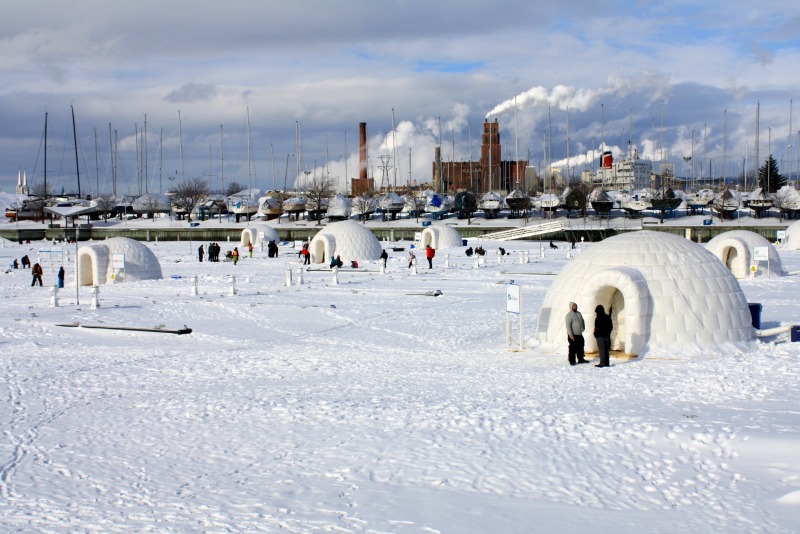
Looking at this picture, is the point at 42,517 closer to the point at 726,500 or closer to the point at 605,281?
the point at 726,500

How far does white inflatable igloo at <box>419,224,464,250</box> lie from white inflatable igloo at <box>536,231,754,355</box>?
36.4 meters

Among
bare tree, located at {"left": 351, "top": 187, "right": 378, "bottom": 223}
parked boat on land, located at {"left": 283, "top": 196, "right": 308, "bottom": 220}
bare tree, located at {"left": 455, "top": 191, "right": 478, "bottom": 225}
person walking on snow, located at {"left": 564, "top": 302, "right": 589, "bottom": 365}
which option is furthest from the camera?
bare tree, located at {"left": 351, "top": 187, "right": 378, "bottom": 223}

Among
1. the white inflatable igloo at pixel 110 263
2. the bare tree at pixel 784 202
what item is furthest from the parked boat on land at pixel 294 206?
the white inflatable igloo at pixel 110 263

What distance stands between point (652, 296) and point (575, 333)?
79.6 inches

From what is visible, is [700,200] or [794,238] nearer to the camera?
[794,238]

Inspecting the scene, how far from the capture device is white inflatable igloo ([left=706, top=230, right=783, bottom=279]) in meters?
33.2

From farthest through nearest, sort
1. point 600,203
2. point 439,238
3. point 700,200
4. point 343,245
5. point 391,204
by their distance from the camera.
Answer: point 391,204 < point 700,200 < point 600,203 < point 439,238 < point 343,245

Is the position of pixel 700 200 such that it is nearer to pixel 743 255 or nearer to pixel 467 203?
pixel 467 203

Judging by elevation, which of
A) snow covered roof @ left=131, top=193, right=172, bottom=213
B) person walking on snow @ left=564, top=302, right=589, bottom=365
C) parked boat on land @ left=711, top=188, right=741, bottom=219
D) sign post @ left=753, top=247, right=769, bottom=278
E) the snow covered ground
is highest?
snow covered roof @ left=131, top=193, right=172, bottom=213

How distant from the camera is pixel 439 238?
5362 cm

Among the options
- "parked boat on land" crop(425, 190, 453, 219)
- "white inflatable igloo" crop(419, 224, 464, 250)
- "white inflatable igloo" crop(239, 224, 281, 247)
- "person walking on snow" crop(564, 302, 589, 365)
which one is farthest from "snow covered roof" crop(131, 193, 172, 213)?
"person walking on snow" crop(564, 302, 589, 365)

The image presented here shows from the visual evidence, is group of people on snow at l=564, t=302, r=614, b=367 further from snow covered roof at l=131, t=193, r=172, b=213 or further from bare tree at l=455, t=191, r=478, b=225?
snow covered roof at l=131, t=193, r=172, b=213

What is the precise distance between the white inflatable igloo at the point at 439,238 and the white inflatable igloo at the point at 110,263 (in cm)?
2296

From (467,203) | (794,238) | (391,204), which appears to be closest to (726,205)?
A: (467,203)
